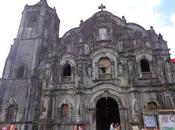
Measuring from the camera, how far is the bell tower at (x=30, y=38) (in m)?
21.0

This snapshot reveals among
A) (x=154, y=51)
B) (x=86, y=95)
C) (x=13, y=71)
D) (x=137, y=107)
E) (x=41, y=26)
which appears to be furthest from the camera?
(x=41, y=26)

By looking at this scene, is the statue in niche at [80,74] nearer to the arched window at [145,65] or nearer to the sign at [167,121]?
the arched window at [145,65]

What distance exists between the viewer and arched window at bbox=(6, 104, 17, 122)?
18503 millimetres

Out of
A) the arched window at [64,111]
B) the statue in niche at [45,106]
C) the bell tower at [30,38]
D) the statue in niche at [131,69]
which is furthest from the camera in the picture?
the bell tower at [30,38]

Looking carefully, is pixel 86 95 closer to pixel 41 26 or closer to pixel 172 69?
pixel 172 69

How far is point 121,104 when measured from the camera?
1725 centimetres

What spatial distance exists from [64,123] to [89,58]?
20.4 feet

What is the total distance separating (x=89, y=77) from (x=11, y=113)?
762 centimetres

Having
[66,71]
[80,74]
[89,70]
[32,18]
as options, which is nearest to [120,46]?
[89,70]

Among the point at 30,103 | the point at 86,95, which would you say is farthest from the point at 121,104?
the point at 30,103

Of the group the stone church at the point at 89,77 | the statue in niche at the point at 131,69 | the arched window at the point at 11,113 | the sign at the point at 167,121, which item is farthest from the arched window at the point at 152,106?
the arched window at the point at 11,113

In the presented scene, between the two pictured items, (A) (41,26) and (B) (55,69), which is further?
(A) (41,26)

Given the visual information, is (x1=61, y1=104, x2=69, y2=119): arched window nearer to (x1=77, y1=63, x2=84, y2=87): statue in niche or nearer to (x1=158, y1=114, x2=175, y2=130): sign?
(x1=77, y1=63, x2=84, y2=87): statue in niche

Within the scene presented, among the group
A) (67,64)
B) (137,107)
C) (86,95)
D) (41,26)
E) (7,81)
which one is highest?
(41,26)
